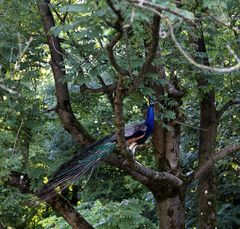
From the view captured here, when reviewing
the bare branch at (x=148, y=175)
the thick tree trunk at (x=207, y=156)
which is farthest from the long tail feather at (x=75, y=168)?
the thick tree trunk at (x=207, y=156)

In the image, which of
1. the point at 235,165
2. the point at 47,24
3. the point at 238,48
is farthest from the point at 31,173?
the point at 235,165

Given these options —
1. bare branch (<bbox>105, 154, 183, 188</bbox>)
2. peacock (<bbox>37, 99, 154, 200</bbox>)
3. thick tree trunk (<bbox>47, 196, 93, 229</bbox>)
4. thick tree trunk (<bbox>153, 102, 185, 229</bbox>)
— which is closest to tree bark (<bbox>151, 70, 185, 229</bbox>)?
thick tree trunk (<bbox>153, 102, 185, 229</bbox>)

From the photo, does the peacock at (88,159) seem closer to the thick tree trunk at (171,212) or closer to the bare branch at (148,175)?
the bare branch at (148,175)

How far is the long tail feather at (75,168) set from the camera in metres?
4.57

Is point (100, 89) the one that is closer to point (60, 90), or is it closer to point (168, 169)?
point (60, 90)

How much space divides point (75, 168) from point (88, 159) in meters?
0.17

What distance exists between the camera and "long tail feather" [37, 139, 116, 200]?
4574 mm

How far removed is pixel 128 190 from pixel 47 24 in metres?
3.92

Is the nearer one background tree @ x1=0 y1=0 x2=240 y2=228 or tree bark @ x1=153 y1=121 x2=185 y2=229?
background tree @ x1=0 y1=0 x2=240 y2=228

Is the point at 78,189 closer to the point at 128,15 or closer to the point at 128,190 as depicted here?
the point at 128,190

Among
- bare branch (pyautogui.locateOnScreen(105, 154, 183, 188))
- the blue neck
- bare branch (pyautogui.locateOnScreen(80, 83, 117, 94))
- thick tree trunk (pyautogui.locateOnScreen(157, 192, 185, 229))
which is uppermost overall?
bare branch (pyautogui.locateOnScreen(80, 83, 117, 94))

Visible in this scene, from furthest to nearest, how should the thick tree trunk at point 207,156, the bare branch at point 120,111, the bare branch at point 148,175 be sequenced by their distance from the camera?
the thick tree trunk at point 207,156 < the bare branch at point 148,175 < the bare branch at point 120,111

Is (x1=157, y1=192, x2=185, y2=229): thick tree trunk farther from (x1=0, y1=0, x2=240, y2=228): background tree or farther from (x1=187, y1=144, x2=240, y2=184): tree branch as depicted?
(x1=187, y1=144, x2=240, y2=184): tree branch

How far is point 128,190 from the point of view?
8.35 meters
